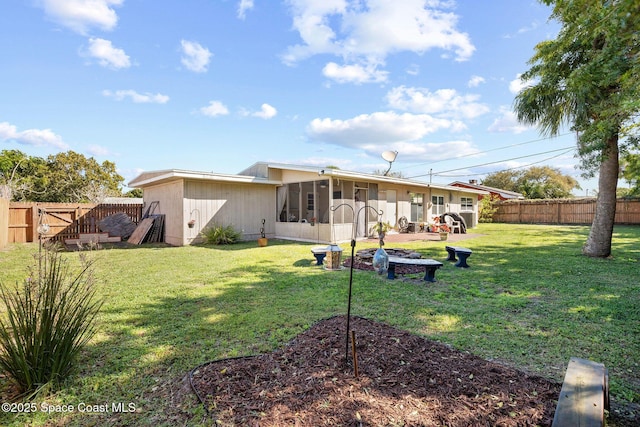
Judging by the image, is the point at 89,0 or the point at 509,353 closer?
the point at 509,353

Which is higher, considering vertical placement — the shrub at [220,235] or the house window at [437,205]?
the house window at [437,205]

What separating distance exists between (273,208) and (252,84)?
206 inches

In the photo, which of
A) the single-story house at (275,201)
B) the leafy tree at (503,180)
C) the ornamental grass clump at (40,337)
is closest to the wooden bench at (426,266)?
the single-story house at (275,201)

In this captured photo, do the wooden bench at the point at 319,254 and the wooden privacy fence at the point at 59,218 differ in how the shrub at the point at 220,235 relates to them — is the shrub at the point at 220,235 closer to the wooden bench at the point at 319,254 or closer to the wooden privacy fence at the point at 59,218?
the wooden privacy fence at the point at 59,218

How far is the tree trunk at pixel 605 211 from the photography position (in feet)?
25.5

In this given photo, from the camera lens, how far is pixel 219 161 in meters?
18.3

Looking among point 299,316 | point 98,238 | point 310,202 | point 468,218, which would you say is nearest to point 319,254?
point 299,316

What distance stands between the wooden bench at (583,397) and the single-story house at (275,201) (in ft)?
27.0

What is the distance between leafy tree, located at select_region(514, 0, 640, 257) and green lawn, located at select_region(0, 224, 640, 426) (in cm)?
229

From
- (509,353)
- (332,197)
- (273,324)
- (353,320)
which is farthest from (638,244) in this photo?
(273,324)

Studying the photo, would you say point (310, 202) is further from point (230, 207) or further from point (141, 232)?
point (141, 232)

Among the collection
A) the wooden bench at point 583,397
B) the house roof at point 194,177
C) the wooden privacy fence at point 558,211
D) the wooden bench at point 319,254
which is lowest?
→ the wooden bench at point 583,397

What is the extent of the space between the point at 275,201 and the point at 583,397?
12.4 m

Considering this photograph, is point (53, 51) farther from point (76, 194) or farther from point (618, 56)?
point (76, 194)
